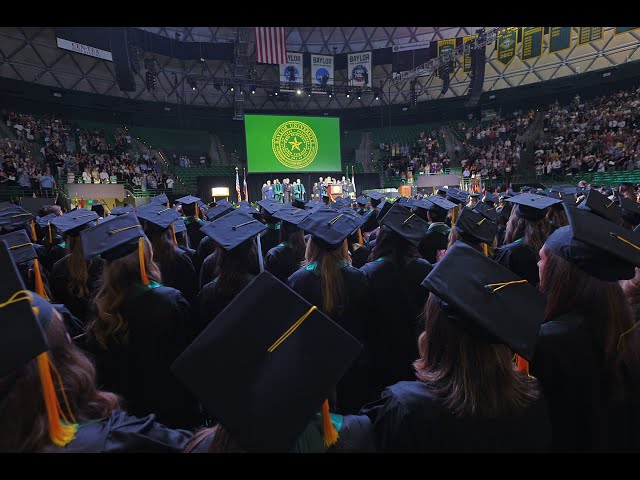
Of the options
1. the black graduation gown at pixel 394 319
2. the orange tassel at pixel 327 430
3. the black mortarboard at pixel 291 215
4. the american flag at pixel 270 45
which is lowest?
the black graduation gown at pixel 394 319

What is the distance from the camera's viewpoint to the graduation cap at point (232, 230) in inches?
109

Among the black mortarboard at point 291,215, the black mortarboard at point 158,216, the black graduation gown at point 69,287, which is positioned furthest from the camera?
the black mortarboard at point 291,215

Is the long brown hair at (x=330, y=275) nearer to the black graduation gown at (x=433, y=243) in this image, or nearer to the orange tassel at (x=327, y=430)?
the orange tassel at (x=327, y=430)

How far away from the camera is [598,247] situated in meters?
1.62

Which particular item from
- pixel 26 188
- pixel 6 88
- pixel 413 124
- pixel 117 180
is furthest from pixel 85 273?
pixel 413 124

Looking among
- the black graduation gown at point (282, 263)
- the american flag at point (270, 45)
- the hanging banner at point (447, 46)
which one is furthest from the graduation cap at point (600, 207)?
the american flag at point (270, 45)

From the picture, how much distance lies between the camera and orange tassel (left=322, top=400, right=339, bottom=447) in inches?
44.9

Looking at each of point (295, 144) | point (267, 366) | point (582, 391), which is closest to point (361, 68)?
point (295, 144)

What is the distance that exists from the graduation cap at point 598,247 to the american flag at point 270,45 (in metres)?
22.0

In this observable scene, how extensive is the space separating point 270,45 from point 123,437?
2333cm

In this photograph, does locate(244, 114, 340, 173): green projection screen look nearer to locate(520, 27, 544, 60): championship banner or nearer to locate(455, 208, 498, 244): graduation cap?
locate(520, 27, 544, 60): championship banner

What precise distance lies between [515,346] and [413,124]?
1162 inches

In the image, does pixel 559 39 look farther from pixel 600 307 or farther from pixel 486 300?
pixel 486 300

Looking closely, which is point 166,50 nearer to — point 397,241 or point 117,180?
point 117,180
